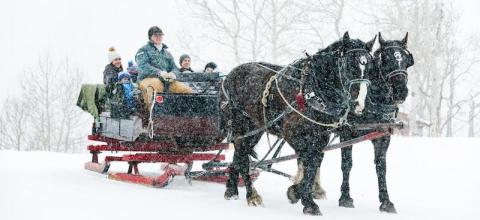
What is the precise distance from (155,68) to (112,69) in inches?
81.9

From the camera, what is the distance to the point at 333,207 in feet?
26.3

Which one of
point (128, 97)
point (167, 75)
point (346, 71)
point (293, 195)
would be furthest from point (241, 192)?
point (346, 71)

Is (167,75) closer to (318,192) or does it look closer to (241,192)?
(241,192)

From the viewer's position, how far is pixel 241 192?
9570 millimetres

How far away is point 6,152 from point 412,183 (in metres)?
10.1

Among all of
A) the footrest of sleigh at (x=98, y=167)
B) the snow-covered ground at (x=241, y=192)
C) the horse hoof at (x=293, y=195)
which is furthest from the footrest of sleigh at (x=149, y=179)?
the horse hoof at (x=293, y=195)

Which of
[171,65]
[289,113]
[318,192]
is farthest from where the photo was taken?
[171,65]

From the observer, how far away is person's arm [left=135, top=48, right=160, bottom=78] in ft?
31.8

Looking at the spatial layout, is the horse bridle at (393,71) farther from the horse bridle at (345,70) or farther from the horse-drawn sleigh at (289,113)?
the horse bridle at (345,70)

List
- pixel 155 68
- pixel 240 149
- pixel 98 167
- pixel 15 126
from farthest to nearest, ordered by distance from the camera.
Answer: pixel 15 126
pixel 98 167
pixel 155 68
pixel 240 149

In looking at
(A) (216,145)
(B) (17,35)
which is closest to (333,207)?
(A) (216,145)

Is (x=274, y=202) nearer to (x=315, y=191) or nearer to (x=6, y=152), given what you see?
(x=315, y=191)

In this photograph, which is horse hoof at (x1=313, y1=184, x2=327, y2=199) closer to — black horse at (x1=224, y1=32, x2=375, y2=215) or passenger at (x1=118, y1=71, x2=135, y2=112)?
black horse at (x1=224, y1=32, x2=375, y2=215)

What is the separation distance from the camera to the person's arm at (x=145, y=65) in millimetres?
9703
